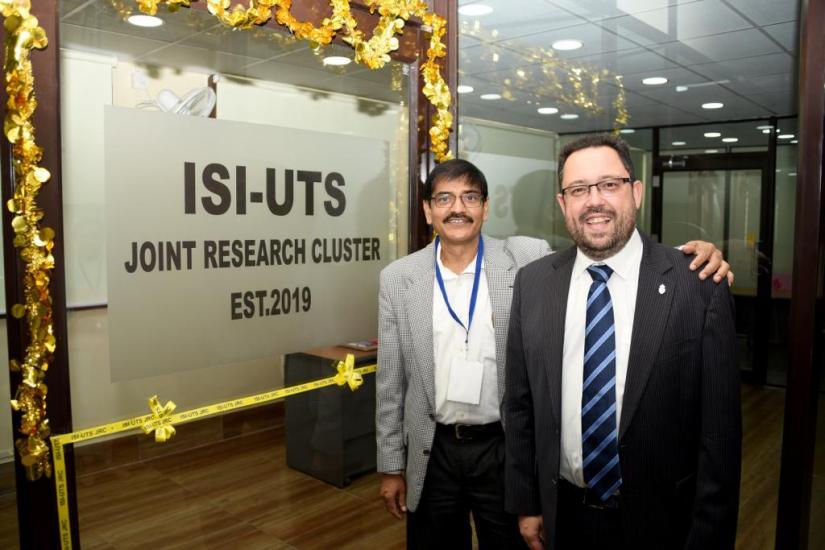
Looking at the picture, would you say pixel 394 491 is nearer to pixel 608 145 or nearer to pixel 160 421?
pixel 160 421

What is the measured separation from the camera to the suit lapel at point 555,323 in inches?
62.3

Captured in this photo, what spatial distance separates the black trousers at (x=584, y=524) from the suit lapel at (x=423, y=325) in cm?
53

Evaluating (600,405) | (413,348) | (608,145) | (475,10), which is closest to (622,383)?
(600,405)

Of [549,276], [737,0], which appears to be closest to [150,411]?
[549,276]

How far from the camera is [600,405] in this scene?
1.52 metres

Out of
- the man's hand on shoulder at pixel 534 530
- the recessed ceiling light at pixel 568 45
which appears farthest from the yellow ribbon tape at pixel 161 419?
the recessed ceiling light at pixel 568 45

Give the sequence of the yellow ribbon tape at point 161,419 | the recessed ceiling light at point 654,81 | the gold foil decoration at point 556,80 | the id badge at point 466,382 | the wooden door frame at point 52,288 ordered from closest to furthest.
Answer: the wooden door frame at point 52,288 → the yellow ribbon tape at point 161,419 → the id badge at point 466,382 → the recessed ceiling light at point 654,81 → the gold foil decoration at point 556,80

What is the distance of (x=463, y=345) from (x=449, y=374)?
0.10m

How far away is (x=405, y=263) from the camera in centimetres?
212

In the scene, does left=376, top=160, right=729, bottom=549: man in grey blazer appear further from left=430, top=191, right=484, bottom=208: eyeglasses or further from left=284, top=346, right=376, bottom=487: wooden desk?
left=284, top=346, right=376, bottom=487: wooden desk

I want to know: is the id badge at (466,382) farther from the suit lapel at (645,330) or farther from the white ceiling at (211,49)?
the white ceiling at (211,49)

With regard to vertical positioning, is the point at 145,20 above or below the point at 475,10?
below

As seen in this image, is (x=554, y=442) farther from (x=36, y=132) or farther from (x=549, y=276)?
(x=36, y=132)

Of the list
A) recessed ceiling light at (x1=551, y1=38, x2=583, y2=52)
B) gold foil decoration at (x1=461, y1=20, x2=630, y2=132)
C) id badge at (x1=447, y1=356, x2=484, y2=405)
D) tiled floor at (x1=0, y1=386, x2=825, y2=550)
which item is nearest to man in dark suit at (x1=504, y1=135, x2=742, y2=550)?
id badge at (x1=447, y1=356, x2=484, y2=405)
